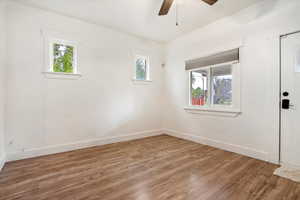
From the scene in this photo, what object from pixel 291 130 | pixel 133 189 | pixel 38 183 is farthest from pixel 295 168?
pixel 38 183

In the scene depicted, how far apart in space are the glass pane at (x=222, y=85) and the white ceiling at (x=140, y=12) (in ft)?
3.54

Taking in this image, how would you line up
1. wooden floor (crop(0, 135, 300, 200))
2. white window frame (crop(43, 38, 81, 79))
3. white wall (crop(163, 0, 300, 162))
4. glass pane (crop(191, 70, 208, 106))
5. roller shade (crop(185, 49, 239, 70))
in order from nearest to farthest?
wooden floor (crop(0, 135, 300, 200))
white wall (crop(163, 0, 300, 162))
white window frame (crop(43, 38, 81, 79))
roller shade (crop(185, 49, 239, 70))
glass pane (crop(191, 70, 208, 106))

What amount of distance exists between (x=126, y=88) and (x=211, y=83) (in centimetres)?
204

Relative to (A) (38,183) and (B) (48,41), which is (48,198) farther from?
(B) (48,41)

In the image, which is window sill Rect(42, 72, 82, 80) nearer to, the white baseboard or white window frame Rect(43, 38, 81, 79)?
white window frame Rect(43, 38, 81, 79)

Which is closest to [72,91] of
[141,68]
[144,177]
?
[141,68]

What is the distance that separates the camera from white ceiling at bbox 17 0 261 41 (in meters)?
2.69

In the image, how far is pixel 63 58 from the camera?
315cm

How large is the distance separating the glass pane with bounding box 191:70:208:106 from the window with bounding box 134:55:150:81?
1260 mm

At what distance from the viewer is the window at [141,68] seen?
165 inches

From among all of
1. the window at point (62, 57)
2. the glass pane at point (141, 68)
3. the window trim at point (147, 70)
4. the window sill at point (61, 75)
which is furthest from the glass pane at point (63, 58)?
the glass pane at point (141, 68)

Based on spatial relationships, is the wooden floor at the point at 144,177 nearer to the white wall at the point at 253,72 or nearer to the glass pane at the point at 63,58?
the white wall at the point at 253,72

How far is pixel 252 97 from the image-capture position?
2.77 metres

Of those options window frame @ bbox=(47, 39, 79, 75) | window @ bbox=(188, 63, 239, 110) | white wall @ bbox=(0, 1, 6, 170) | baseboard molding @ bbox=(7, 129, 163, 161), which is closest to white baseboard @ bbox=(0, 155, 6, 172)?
white wall @ bbox=(0, 1, 6, 170)
